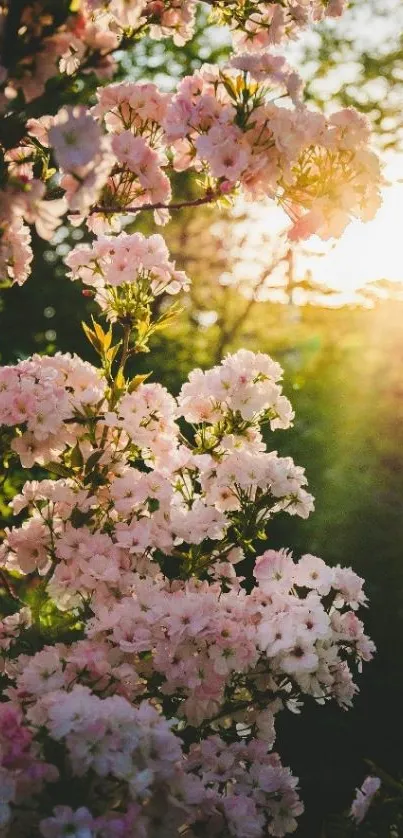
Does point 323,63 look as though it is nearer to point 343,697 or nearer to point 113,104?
point 113,104

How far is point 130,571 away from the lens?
252 cm

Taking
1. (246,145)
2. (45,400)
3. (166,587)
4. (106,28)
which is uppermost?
(106,28)

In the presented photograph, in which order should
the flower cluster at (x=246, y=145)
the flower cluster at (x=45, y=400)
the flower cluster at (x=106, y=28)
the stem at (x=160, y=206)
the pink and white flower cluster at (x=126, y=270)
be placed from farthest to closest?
the pink and white flower cluster at (x=126, y=270), the flower cluster at (x=45, y=400), the stem at (x=160, y=206), the flower cluster at (x=246, y=145), the flower cluster at (x=106, y=28)

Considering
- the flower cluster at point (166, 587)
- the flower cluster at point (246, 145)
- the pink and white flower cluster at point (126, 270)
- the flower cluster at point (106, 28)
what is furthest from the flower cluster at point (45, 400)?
the flower cluster at point (106, 28)

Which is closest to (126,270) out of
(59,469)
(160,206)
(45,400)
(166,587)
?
(160,206)

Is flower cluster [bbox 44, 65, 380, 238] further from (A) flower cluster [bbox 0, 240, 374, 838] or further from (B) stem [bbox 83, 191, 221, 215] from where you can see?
(A) flower cluster [bbox 0, 240, 374, 838]

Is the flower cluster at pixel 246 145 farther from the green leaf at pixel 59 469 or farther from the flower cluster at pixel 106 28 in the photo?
the green leaf at pixel 59 469

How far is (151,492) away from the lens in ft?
8.45

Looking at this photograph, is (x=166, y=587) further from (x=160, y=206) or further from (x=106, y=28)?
(x=106, y=28)

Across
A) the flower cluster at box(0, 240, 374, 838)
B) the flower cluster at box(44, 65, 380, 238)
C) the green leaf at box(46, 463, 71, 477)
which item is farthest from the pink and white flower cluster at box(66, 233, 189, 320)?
the green leaf at box(46, 463, 71, 477)

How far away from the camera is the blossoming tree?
165cm

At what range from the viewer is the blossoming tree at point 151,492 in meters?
1.65

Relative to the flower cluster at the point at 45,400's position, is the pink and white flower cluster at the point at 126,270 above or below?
above

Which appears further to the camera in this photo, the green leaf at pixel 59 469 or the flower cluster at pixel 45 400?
the green leaf at pixel 59 469
